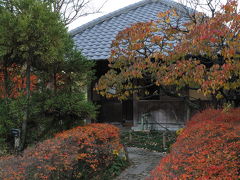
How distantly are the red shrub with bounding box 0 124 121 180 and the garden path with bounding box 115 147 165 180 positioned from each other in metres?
0.55

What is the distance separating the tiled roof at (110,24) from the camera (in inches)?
461

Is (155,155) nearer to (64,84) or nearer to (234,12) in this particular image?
(64,84)

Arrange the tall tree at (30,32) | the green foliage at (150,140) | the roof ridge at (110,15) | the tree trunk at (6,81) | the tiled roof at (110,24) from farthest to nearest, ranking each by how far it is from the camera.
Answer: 1. the roof ridge at (110,15)
2. the tiled roof at (110,24)
3. the green foliage at (150,140)
4. the tree trunk at (6,81)
5. the tall tree at (30,32)

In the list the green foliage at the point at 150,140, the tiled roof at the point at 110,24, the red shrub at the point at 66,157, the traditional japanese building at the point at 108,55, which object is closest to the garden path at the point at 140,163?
the green foliage at the point at 150,140

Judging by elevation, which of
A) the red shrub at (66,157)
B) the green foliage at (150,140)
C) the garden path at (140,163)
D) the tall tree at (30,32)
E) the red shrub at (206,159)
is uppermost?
the tall tree at (30,32)

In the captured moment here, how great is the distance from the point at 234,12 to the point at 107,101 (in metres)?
8.87

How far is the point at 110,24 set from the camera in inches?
527

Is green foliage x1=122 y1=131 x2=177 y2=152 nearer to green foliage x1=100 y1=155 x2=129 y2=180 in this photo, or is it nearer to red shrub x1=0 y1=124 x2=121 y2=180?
green foliage x1=100 y1=155 x2=129 y2=180

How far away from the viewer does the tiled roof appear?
38.4ft

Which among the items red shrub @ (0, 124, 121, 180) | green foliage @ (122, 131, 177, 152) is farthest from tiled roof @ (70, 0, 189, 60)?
red shrub @ (0, 124, 121, 180)

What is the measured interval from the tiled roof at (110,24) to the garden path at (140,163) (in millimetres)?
4449

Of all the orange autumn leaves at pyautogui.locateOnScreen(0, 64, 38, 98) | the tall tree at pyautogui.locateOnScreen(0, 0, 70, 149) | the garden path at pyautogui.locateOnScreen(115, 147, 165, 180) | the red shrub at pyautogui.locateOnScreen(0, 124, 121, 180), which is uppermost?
the tall tree at pyautogui.locateOnScreen(0, 0, 70, 149)

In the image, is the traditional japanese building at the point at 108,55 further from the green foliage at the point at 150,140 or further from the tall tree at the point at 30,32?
the tall tree at the point at 30,32

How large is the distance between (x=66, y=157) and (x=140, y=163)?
3125mm
